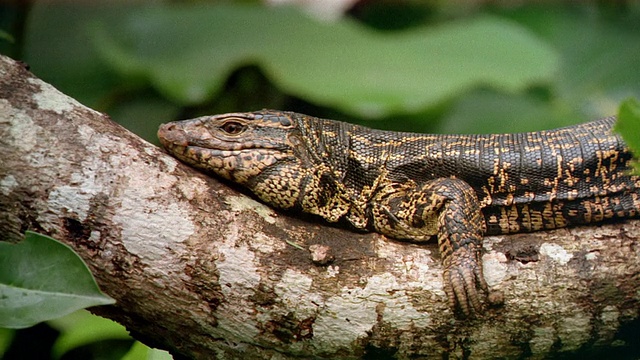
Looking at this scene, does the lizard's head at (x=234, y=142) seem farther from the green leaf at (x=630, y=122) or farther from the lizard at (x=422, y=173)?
the green leaf at (x=630, y=122)

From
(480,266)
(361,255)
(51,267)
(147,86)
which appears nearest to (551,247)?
(480,266)

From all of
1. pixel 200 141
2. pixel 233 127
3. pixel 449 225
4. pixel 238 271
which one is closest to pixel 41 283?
pixel 238 271

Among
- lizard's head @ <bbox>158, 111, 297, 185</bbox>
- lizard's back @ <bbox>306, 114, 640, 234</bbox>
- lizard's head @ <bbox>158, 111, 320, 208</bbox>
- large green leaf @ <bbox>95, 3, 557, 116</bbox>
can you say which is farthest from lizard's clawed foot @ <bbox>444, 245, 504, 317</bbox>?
large green leaf @ <bbox>95, 3, 557, 116</bbox>

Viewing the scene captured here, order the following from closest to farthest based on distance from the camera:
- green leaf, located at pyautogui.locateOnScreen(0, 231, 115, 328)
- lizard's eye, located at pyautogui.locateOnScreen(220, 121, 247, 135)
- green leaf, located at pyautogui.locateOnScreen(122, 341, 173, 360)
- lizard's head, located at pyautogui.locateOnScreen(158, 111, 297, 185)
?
green leaf, located at pyautogui.locateOnScreen(0, 231, 115, 328) < green leaf, located at pyautogui.locateOnScreen(122, 341, 173, 360) < lizard's head, located at pyautogui.locateOnScreen(158, 111, 297, 185) < lizard's eye, located at pyautogui.locateOnScreen(220, 121, 247, 135)

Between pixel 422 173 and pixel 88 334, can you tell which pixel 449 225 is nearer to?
pixel 422 173

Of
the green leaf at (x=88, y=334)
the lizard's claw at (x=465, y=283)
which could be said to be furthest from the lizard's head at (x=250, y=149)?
the green leaf at (x=88, y=334)

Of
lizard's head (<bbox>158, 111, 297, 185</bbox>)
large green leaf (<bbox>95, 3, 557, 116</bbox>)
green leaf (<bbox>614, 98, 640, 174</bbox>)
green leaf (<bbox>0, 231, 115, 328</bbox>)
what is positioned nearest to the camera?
green leaf (<bbox>614, 98, 640, 174</bbox>)

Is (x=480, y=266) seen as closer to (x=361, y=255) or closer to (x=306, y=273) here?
(x=361, y=255)

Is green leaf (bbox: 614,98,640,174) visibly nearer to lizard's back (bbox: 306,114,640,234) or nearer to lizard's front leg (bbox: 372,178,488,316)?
lizard's front leg (bbox: 372,178,488,316)
